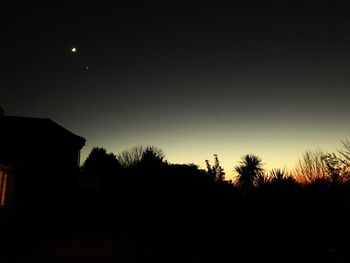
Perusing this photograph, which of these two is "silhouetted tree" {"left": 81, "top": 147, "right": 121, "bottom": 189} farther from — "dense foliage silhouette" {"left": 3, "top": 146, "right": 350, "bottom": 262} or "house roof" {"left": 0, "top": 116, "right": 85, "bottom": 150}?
"house roof" {"left": 0, "top": 116, "right": 85, "bottom": 150}

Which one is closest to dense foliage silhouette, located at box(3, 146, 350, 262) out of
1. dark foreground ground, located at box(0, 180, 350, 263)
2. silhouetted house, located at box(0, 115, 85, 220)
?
dark foreground ground, located at box(0, 180, 350, 263)

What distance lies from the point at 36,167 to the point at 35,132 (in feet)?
5.03

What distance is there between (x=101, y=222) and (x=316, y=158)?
19.9m

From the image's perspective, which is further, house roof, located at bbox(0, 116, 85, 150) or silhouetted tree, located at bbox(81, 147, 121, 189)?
silhouetted tree, located at bbox(81, 147, 121, 189)

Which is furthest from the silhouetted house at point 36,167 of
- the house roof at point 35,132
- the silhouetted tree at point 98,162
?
the silhouetted tree at point 98,162

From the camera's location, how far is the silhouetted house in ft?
34.3

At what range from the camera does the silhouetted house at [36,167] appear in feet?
34.3

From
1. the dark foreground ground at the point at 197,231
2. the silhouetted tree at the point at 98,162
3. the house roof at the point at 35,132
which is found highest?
the silhouetted tree at the point at 98,162

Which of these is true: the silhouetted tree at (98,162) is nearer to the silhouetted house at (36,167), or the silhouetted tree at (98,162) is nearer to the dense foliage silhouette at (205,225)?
the dense foliage silhouette at (205,225)

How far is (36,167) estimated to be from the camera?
11406 mm

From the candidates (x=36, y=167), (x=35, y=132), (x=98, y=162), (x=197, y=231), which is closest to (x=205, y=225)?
(x=197, y=231)

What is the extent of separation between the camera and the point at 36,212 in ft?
36.7

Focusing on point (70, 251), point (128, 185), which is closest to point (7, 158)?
point (70, 251)

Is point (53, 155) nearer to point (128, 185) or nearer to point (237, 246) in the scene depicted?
point (128, 185)
